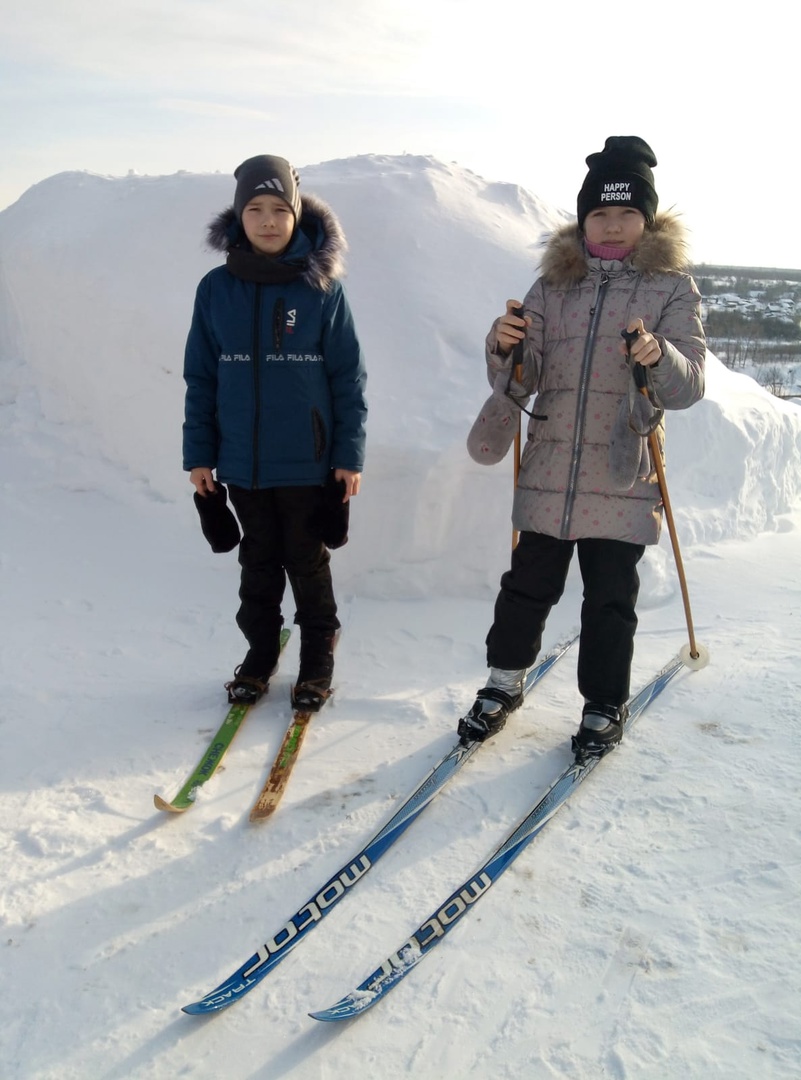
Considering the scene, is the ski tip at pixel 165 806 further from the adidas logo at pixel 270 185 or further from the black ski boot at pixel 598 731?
the adidas logo at pixel 270 185

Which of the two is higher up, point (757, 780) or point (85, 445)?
point (85, 445)

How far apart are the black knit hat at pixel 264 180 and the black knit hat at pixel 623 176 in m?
1.02

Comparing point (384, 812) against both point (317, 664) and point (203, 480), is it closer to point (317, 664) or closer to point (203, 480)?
point (317, 664)

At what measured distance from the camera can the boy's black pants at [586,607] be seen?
2863 millimetres

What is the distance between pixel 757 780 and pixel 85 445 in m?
4.11

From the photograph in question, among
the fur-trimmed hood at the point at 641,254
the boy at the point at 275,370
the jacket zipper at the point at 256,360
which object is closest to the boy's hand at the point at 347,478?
the boy at the point at 275,370

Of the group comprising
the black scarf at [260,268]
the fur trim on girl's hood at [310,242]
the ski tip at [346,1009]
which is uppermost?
the fur trim on girl's hood at [310,242]

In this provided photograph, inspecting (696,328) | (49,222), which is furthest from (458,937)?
(49,222)

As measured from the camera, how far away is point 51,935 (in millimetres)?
2096

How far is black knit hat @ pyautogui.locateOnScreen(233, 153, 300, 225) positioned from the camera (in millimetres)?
2805

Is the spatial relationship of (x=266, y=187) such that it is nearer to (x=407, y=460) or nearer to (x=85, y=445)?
(x=407, y=460)

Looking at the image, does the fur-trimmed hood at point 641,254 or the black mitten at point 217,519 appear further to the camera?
the black mitten at point 217,519


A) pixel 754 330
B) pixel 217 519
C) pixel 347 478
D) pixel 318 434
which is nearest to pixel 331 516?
pixel 347 478

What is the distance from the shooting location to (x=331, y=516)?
10.1 feet
